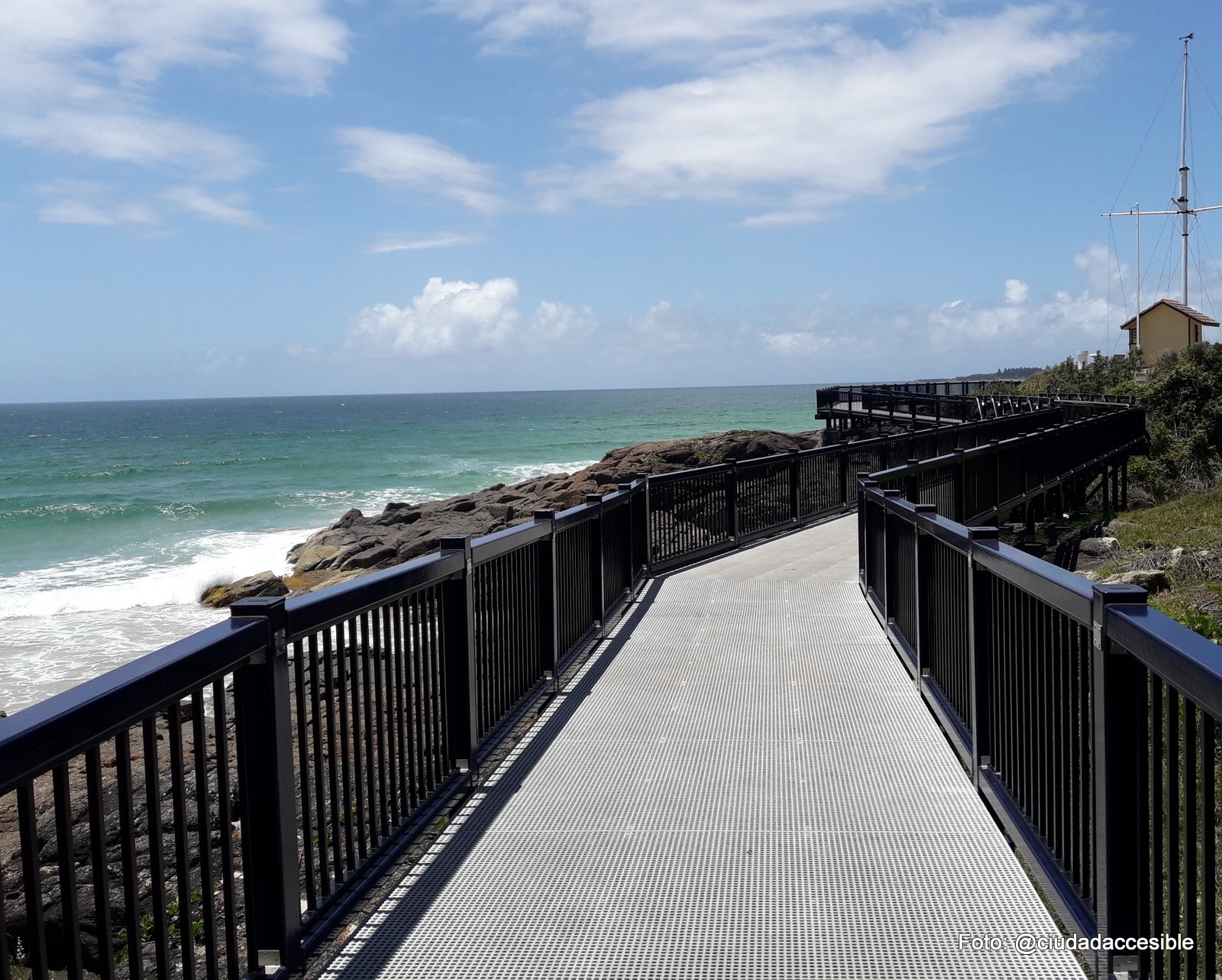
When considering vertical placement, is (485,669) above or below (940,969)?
above

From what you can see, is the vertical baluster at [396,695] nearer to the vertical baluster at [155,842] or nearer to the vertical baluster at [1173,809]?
the vertical baluster at [155,842]

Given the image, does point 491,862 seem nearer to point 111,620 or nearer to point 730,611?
point 730,611

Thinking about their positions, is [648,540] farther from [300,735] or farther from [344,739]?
[300,735]

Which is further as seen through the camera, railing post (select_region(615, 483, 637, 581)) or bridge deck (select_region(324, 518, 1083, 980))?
railing post (select_region(615, 483, 637, 581))

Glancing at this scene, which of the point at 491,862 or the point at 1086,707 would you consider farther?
the point at 491,862

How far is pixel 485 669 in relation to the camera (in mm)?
6035

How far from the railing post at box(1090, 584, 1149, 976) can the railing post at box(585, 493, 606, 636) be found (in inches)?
237

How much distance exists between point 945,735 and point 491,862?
3.04 m

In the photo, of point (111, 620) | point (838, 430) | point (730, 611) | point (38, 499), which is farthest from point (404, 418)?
point (730, 611)

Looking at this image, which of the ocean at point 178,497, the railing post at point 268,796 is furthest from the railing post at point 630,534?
the ocean at point 178,497

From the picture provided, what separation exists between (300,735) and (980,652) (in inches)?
128

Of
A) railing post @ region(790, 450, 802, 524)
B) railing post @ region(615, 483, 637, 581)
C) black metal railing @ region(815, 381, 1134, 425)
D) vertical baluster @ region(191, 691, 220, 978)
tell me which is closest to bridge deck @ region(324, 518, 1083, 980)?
vertical baluster @ region(191, 691, 220, 978)

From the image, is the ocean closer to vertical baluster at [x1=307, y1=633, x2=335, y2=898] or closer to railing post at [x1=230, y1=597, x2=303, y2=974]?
vertical baluster at [x1=307, y1=633, x2=335, y2=898]

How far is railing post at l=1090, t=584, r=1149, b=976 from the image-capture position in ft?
10.6
